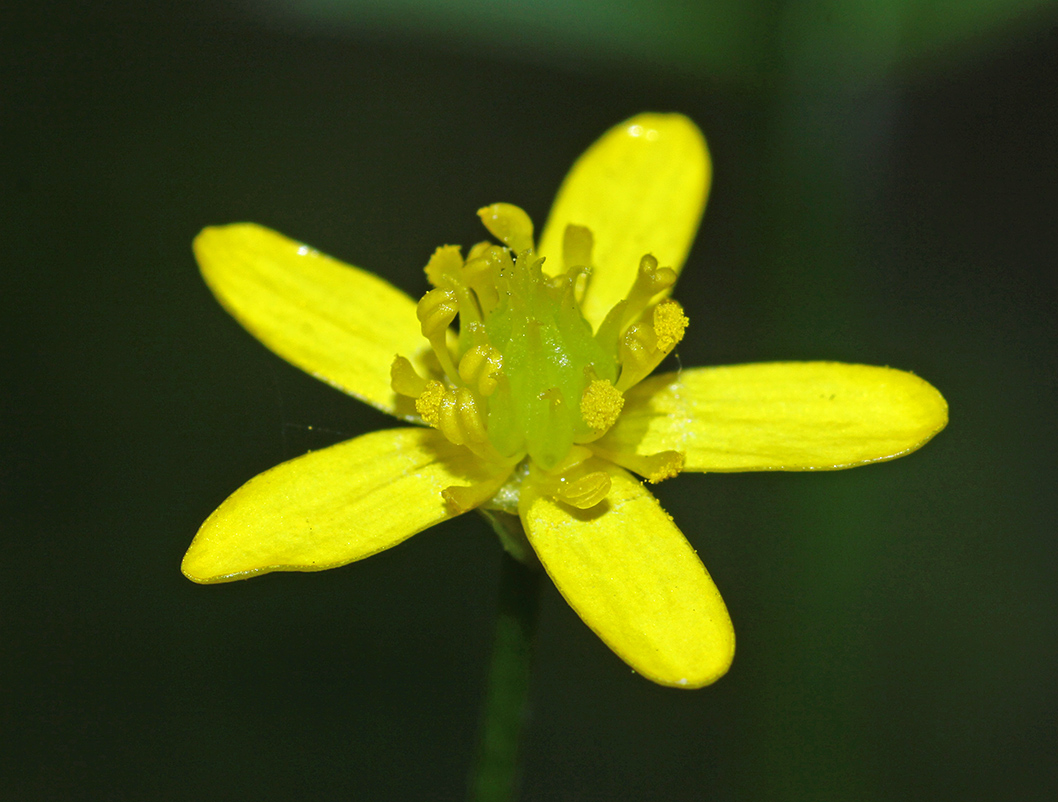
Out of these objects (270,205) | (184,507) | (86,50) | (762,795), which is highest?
(86,50)

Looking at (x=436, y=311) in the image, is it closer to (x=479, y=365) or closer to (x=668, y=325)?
(x=479, y=365)

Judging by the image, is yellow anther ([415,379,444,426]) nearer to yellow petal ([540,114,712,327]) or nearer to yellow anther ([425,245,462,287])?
yellow anther ([425,245,462,287])

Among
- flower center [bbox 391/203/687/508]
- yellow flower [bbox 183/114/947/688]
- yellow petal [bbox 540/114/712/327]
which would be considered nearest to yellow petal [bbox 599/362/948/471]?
yellow flower [bbox 183/114/947/688]

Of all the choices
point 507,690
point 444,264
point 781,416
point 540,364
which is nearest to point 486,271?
point 444,264

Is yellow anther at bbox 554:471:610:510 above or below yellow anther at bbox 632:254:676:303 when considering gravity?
below

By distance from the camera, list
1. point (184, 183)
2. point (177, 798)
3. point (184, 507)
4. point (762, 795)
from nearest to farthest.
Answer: point (762, 795) → point (177, 798) → point (184, 507) → point (184, 183)

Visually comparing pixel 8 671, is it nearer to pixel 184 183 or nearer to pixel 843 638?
pixel 184 183

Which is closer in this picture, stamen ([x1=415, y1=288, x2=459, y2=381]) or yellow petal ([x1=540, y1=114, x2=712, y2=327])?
stamen ([x1=415, y1=288, x2=459, y2=381])

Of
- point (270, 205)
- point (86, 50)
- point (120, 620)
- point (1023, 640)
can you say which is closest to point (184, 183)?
point (270, 205)
